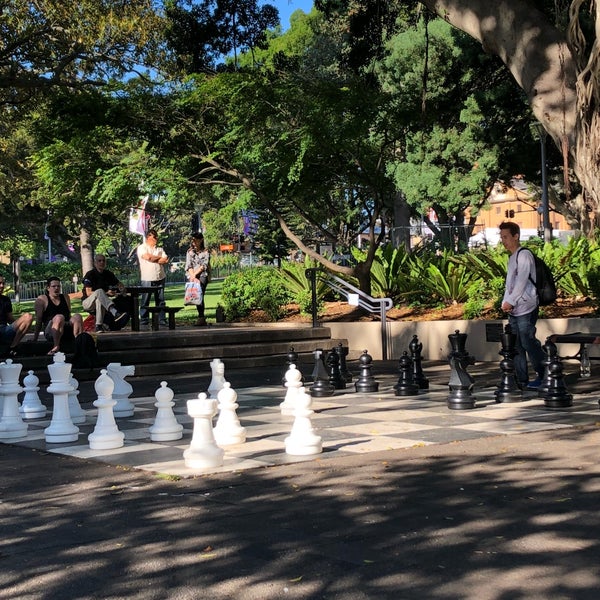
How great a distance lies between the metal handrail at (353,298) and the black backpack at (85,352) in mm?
4932

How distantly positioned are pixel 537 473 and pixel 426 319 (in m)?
12.1

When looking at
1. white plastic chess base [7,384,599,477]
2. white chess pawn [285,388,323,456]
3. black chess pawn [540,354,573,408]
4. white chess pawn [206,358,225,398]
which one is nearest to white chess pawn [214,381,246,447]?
white plastic chess base [7,384,599,477]

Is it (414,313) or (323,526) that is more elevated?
(414,313)

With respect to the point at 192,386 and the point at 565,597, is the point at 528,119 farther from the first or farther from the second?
the point at 565,597

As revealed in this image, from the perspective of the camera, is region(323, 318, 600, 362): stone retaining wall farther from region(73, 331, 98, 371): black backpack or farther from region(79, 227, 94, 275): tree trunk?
region(79, 227, 94, 275): tree trunk

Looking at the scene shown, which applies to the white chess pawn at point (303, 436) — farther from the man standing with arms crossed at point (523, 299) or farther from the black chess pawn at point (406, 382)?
the man standing with arms crossed at point (523, 299)

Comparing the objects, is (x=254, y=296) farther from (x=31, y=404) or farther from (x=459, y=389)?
(x=459, y=389)

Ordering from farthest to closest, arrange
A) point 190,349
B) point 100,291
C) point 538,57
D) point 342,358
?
point 100,291
point 190,349
point 342,358
point 538,57

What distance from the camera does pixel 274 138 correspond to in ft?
64.1

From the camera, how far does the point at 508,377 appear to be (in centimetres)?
1088

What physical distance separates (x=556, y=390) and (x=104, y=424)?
178 inches

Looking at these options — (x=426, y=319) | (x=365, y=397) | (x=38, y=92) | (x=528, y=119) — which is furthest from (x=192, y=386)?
(x=528, y=119)

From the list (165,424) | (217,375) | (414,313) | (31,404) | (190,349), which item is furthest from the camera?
(414,313)

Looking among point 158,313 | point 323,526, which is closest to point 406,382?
point 323,526
